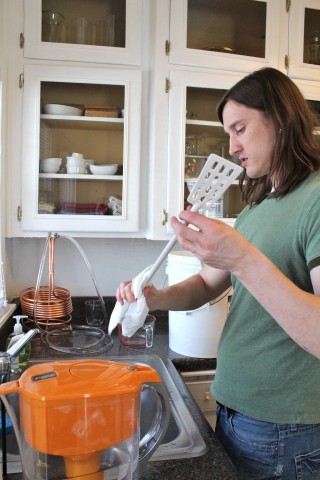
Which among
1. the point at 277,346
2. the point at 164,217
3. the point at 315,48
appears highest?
the point at 315,48

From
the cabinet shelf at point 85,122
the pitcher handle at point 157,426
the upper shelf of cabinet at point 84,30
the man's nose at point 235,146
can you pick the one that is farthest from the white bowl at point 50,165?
the pitcher handle at point 157,426

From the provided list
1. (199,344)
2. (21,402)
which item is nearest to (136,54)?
(199,344)

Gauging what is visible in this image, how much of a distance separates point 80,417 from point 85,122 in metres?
1.27

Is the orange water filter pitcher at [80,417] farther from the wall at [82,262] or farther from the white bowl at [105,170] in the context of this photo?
the wall at [82,262]

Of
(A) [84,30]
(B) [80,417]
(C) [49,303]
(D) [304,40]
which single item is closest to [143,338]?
(C) [49,303]

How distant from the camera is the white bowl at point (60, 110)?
1545 millimetres

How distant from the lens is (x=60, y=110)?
1.56m

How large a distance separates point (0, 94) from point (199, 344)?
1.17 metres

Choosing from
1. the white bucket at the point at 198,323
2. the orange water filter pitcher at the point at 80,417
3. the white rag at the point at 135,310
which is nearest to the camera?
the orange water filter pitcher at the point at 80,417

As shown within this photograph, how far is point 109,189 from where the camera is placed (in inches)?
63.4

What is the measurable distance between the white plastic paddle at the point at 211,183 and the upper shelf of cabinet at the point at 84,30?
1.03 m

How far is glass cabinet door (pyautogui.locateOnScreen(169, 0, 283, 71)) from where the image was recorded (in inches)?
59.6

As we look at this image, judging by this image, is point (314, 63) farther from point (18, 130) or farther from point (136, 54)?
point (18, 130)

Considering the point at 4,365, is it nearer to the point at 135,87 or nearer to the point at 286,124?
the point at 286,124
